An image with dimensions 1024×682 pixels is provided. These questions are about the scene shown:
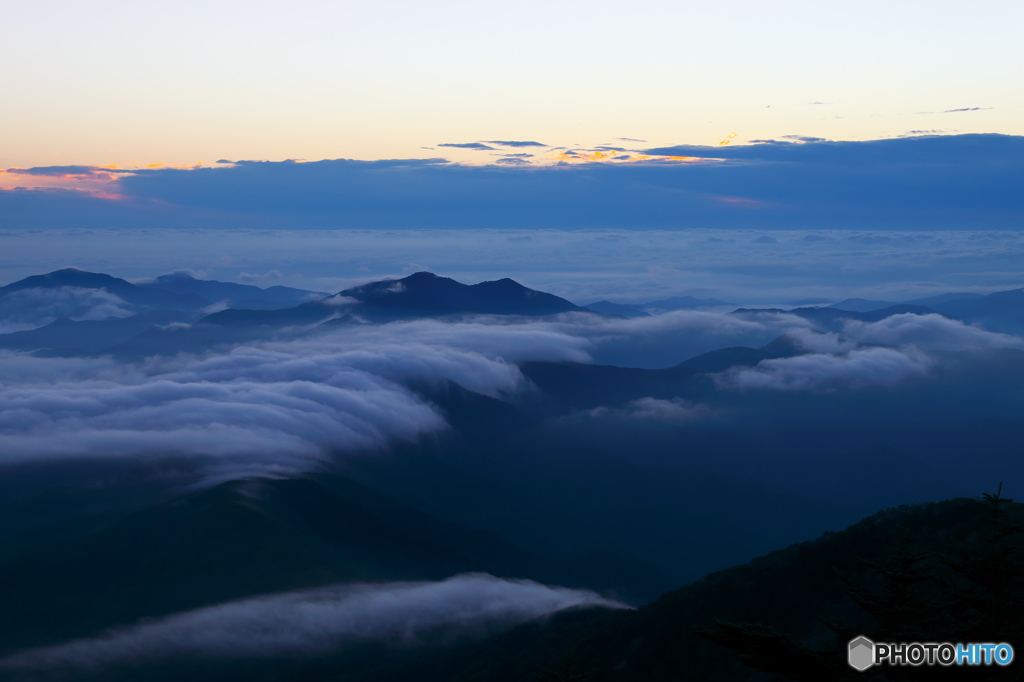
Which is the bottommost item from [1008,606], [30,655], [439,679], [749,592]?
[30,655]

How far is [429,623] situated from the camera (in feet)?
625

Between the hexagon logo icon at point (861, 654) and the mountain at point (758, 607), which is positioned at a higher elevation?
the hexagon logo icon at point (861, 654)

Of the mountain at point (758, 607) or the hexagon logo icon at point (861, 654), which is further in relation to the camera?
the mountain at point (758, 607)

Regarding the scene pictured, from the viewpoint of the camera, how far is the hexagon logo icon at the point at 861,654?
2584 cm

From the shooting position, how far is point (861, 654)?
2594 cm

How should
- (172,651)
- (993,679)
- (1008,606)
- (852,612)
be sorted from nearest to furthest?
(993,679) → (1008,606) → (852,612) → (172,651)

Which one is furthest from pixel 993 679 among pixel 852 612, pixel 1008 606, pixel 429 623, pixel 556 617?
pixel 429 623

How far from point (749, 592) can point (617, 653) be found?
65.6ft

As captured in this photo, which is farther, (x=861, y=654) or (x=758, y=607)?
(x=758, y=607)

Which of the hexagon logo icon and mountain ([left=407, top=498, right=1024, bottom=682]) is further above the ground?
the hexagon logo icon

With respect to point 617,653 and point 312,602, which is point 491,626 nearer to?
point 312,602

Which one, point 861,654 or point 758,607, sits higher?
point 861,654

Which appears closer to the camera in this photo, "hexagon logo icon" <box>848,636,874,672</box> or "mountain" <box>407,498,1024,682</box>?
"hexagon logo icon" <box>848,636,874,672</box>

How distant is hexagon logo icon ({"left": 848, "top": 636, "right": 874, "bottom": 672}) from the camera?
25.8 metres
